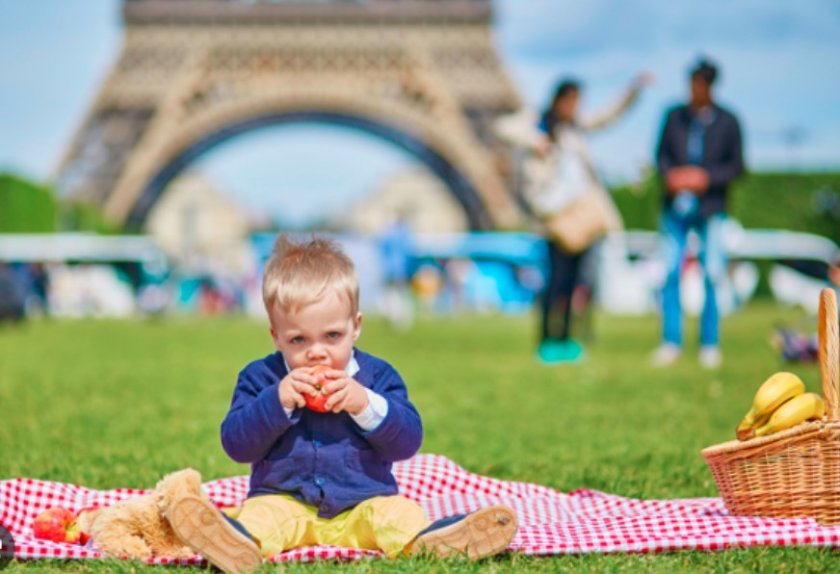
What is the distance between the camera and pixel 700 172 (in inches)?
300

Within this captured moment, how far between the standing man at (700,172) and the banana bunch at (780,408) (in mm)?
4806

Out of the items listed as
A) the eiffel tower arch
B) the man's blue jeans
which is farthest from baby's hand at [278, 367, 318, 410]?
the eiffel tower arch

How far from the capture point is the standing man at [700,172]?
770 cm

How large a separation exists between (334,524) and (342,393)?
37cm

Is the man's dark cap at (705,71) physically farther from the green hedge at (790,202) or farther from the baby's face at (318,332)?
the green hedge at (790,202)

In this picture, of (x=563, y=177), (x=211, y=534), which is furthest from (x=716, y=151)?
(x=211, y=534)

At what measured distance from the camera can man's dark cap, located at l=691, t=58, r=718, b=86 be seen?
7.64 metres

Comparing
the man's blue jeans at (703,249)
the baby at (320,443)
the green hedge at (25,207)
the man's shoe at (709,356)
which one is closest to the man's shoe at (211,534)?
the baby at (320,443)

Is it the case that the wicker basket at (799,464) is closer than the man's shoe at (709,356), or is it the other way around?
the wicker basket at (799,464)

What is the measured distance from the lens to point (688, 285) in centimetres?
2156

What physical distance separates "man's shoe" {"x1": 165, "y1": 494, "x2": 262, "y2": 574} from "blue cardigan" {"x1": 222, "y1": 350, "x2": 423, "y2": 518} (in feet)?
0.86

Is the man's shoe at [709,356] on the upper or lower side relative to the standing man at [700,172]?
lower

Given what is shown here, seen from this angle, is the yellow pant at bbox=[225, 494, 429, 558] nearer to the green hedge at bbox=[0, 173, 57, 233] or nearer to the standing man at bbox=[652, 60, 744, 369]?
the standing man at bbox=[652, 60, 744, 369]

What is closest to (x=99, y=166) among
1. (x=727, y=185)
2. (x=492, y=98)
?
(x=492, y=98)
